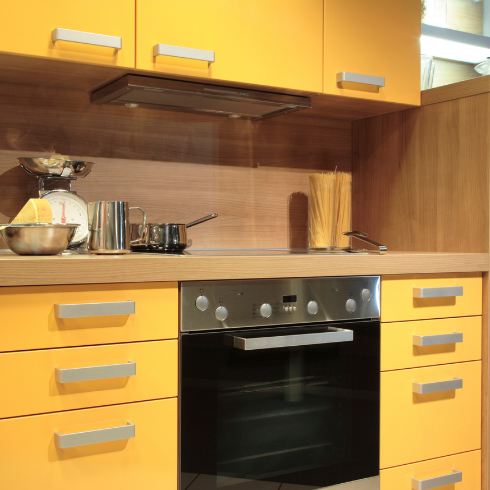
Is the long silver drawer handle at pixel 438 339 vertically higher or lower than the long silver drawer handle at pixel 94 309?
lower

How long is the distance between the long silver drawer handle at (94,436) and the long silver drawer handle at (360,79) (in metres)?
1.13

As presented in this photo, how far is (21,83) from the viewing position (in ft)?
5.31

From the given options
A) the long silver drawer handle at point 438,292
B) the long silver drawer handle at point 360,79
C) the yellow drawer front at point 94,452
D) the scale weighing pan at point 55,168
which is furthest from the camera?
the long silver drawer handle at point 360,79

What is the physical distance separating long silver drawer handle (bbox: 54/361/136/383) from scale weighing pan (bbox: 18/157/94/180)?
0.59m

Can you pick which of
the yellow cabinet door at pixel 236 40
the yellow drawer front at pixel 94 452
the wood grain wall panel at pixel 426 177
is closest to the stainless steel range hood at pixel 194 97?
the yellow cabinet door at pixel 236 40

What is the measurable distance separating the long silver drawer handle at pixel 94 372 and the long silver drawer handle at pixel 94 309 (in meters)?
0.10

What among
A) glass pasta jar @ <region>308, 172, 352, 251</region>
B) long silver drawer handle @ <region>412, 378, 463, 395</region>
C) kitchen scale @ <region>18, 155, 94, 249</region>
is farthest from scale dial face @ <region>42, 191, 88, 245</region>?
long silver drawer handle @ <region>412, 378, 463, 395</region>

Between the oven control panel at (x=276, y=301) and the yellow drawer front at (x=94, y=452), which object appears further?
the oven control panel at (x=276, y=301)

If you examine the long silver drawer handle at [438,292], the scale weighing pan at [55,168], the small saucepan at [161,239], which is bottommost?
the long silver drawer handle at [438,292]

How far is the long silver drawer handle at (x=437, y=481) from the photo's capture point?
5.27 feet

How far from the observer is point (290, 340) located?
1.38 metres

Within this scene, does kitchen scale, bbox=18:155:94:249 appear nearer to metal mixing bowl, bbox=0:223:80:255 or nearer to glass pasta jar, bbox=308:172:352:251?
metal mixing bowl, bbox=0:223:80:255

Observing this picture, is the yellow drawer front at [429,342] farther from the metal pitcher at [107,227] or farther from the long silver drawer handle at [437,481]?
the metal pitcher at [107,227]

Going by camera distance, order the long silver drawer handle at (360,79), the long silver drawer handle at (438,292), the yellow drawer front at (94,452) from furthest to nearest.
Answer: the long silver drawer handle at (360,79), the long silver drawer handle at (438,292), the yellow drawer front at (94,452)
